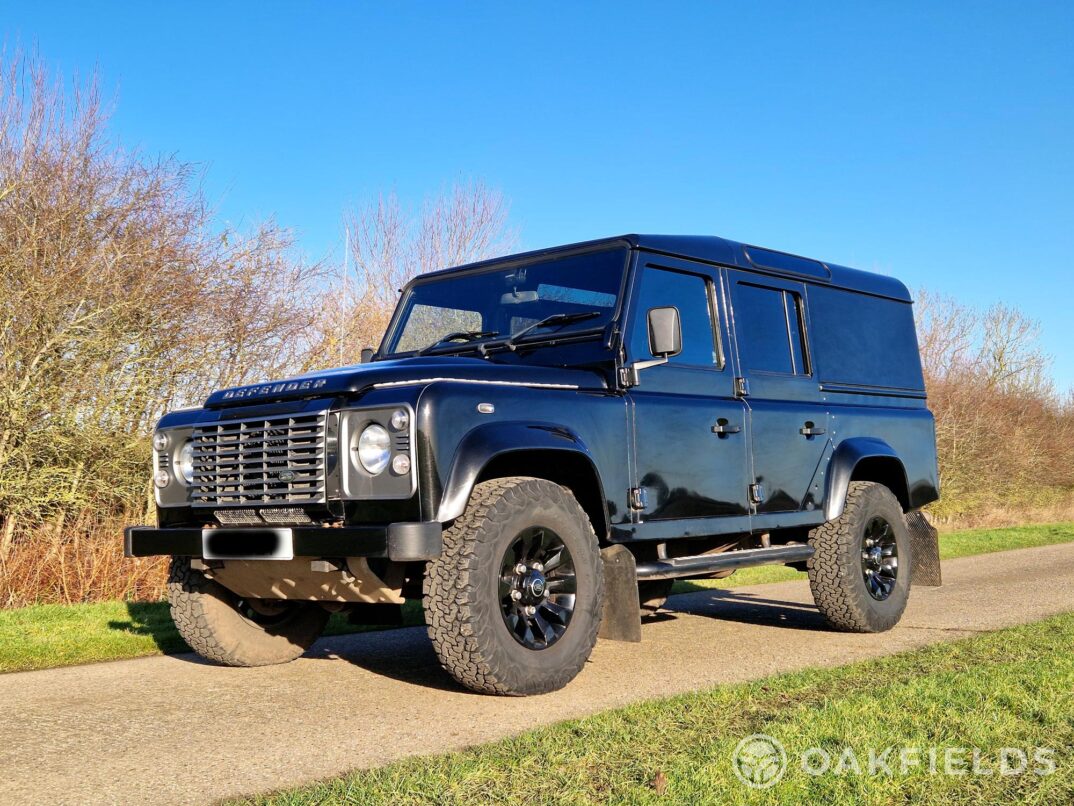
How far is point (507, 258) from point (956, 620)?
424cm

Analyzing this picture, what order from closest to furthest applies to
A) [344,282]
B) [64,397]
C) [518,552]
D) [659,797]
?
[659,797], [518,552], [64,397], [344,282]

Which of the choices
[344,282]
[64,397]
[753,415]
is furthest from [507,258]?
[344,282]

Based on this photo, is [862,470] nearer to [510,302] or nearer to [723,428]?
[723,428]

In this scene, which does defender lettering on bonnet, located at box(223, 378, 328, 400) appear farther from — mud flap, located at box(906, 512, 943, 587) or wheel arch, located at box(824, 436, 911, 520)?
mud flap, located at box(906, 512, 943, 587)

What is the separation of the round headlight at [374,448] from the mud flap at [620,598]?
1.35 m

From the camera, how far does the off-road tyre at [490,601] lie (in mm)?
4680

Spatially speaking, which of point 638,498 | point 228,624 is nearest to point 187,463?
point 228,624

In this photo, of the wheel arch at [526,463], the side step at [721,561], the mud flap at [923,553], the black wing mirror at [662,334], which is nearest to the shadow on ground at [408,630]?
the mud flap at [923,553]

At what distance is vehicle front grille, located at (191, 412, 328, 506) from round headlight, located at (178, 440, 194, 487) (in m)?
0.06

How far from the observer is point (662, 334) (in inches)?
225

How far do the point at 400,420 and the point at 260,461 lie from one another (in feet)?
2.89

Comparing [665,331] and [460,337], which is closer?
[665,331]

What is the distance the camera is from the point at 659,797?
10.5 ft

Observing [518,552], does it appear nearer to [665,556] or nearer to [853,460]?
[665,556]
